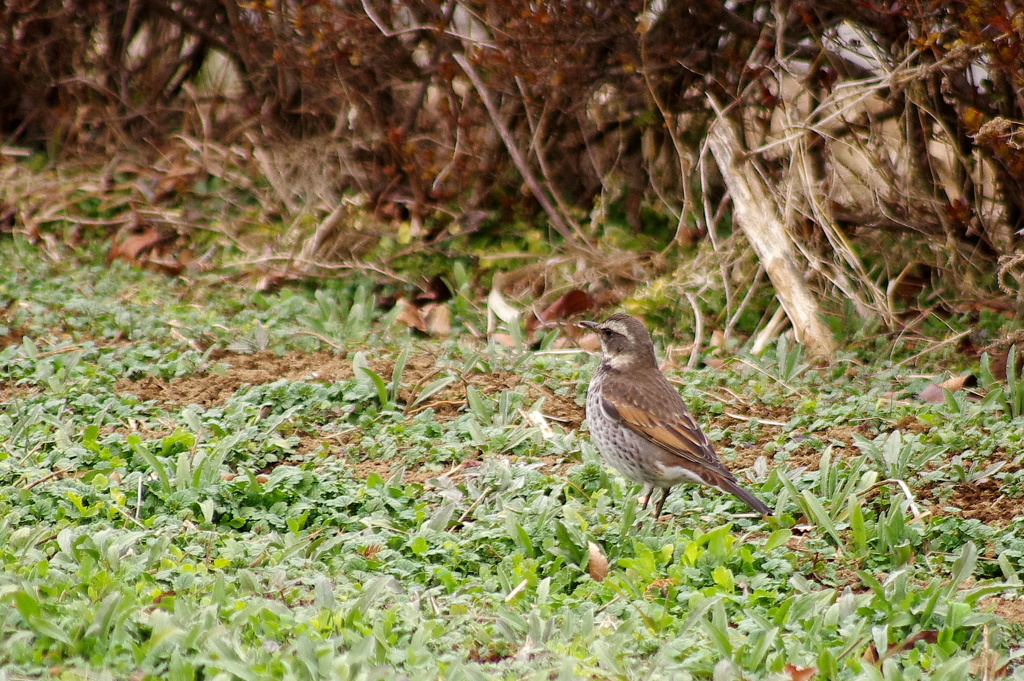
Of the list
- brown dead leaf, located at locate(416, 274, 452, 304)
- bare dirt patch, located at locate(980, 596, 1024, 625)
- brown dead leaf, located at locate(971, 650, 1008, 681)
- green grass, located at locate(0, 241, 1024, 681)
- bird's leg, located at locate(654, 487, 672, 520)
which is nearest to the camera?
brown dead leaf, located at locate(971, 650, 1008, 681)

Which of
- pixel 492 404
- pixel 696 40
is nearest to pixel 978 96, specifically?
pixel 696 40

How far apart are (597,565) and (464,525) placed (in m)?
0.71

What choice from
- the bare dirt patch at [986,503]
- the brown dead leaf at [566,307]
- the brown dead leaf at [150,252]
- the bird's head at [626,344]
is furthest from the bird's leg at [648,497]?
the brown dead leaf at [150,252]

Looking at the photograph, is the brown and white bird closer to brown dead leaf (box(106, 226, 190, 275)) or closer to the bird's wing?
the bird's wing

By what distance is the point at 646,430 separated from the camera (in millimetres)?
5668

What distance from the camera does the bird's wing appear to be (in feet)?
18.1

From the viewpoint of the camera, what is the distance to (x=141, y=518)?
17.4 ft

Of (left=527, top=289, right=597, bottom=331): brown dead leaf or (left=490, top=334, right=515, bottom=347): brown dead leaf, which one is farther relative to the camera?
(left=527, top=289, right=597, bottom=331): brown dead leaf

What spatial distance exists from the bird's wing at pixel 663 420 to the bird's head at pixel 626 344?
23 centimetres

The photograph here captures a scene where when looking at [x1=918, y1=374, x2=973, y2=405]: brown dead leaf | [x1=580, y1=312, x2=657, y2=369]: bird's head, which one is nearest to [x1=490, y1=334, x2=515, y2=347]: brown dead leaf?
[x1=580, y1=312, x2=657, y2=369]: bird's head

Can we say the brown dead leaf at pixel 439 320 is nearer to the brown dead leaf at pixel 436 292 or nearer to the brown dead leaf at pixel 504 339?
the brown dead leaf at pixel 436 292

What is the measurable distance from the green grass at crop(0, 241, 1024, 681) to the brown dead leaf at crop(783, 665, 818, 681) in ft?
0.12

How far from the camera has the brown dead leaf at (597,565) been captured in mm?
4953

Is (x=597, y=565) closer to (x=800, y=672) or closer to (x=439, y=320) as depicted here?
(x=800, y=672)
